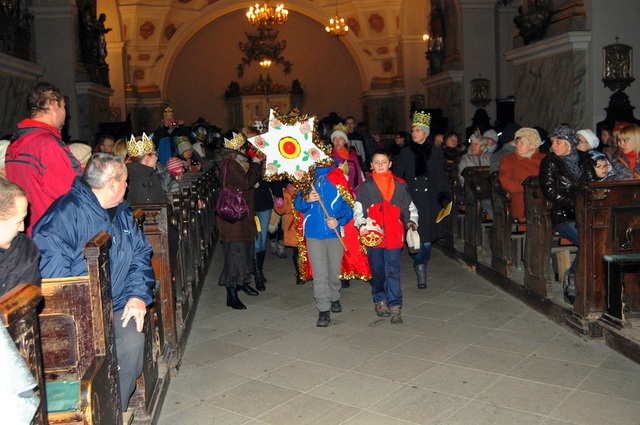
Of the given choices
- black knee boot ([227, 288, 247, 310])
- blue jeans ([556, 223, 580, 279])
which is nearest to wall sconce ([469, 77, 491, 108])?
blue jeans ([556, 223, 580, 279])

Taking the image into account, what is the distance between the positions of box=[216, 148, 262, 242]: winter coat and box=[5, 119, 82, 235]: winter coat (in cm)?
237

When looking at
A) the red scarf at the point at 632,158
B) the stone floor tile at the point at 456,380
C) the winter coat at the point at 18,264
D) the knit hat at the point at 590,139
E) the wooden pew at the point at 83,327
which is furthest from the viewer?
the knit hat at the point at 590,139

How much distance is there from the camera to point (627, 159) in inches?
256

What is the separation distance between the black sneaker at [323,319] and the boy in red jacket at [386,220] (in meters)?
0.52

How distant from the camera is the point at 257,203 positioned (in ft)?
26.2

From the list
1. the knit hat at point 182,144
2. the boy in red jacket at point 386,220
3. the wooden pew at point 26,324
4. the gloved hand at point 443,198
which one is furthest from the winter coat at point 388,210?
the knit hat at point 182,144

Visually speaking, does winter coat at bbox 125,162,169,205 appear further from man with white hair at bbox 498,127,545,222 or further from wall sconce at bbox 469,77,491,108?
wall sconce at bbox 469,77,491,108

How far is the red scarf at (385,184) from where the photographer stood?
→ 618 centimetres

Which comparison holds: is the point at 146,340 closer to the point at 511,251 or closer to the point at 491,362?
the point at 491,362

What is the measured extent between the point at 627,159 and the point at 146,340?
4.91 meters

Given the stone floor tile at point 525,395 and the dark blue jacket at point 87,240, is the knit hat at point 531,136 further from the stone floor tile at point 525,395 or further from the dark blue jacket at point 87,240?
the dark blue jacket at point 87,240

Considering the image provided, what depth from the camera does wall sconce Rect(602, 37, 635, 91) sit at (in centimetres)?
1020

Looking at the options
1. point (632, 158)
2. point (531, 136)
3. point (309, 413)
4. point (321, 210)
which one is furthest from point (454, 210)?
point (309, 413)

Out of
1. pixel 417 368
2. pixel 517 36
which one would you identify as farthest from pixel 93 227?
pixel 517 36
